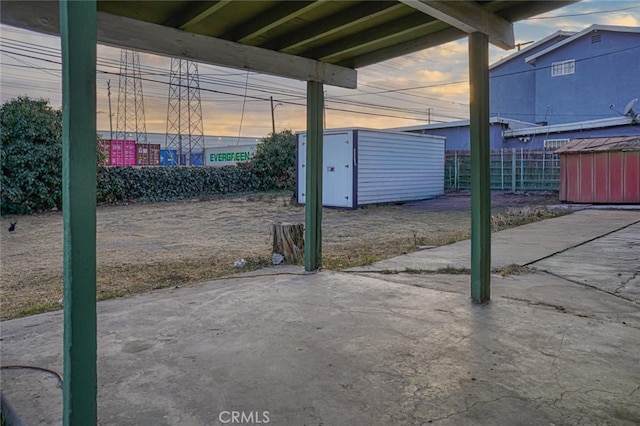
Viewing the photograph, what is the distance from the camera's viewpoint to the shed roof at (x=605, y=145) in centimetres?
1102

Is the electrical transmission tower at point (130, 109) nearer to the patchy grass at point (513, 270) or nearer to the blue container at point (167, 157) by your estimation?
the blue container at point (167, 157)

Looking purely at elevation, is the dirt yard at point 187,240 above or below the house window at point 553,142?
below

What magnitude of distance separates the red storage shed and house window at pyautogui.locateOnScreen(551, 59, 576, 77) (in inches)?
378

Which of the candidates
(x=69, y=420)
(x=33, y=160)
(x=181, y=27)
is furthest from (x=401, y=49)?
(x=33, y=160)

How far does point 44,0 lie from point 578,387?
3.37 meters

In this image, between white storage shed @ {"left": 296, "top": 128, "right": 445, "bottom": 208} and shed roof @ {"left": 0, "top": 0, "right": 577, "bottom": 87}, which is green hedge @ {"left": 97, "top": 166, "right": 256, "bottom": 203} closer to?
white storage shed @ {"left": 296, "top": 128, "right": 445, "bottom": 208}

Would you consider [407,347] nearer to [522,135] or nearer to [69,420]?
[69,420]

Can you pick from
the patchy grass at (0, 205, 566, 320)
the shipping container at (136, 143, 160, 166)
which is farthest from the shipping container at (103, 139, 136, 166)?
the patchy grass at (0, 205, 566, 320)

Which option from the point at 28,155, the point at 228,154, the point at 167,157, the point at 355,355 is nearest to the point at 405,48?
the point at 355,355

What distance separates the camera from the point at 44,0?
2416mm

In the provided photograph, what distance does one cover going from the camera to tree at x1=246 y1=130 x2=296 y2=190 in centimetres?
1750

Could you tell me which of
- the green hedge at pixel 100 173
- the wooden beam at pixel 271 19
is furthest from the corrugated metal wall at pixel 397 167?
the wooden beam at pixel 271 19

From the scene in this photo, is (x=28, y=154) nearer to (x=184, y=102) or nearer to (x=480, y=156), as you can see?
(x=480, y=156)

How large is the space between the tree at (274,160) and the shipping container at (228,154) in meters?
12.0
